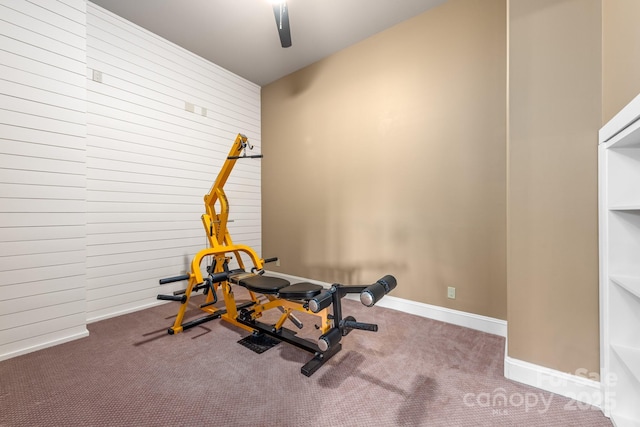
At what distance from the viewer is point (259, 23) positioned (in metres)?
2.96

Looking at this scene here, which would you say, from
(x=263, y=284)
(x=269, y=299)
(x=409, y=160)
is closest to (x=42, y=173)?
(x=263, y=284)

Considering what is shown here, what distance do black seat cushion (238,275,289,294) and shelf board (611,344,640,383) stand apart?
2040 millimetres

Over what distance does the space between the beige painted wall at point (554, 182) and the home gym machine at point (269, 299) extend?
93 centimetres

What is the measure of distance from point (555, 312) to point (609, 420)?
1.87 feet

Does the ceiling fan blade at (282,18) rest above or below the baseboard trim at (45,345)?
above

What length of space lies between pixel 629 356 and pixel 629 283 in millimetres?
385

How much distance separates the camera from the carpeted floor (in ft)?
4.78

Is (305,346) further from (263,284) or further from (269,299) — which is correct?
(263,284)

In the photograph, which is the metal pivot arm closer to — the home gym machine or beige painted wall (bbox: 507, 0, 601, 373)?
the home gym machine

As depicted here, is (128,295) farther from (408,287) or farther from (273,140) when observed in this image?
(408,287)

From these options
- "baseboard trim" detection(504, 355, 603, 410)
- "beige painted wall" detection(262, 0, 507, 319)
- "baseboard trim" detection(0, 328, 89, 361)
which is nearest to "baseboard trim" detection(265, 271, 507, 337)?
"beige painted wall" detection(262, 0, 507, 319)

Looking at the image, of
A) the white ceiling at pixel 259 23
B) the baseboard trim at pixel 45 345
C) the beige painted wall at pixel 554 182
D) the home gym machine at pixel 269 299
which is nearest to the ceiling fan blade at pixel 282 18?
the white ceiling at pixel 259 23

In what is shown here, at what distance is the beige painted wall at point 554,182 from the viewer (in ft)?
5.02

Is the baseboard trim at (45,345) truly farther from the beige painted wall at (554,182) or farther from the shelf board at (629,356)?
the shelf board at (629,356)
